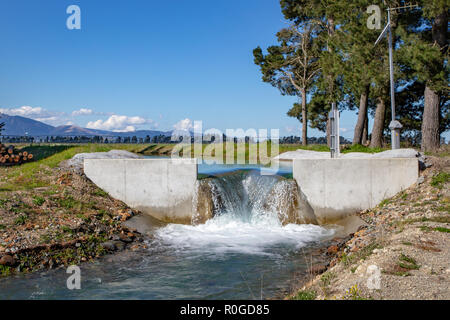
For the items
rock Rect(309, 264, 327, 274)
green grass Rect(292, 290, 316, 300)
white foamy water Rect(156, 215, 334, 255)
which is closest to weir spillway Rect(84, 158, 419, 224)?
white foamy water Rect(156, 215, 334, 255)

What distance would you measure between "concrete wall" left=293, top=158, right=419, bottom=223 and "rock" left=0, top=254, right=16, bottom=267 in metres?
9.22

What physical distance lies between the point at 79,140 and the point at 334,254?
38.5m

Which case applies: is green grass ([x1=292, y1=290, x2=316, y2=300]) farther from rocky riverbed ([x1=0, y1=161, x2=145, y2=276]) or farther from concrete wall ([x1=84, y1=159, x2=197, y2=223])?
concrete wall ([x1=84, y1=159, x2=197, y2=223])

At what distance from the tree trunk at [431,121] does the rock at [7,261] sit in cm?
1739

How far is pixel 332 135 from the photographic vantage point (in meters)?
15.9

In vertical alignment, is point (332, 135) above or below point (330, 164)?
above

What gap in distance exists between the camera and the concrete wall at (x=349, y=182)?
12906 millimetres

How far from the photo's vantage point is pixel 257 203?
13523 millimetres

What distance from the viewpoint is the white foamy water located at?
32.6 ft

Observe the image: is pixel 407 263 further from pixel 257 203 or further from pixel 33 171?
pixel 33 171

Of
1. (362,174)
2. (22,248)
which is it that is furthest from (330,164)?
(22,248)

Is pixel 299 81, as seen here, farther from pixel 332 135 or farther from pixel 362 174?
pixel 362 174

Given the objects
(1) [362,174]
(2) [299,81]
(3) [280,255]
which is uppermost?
(2) [299,81]

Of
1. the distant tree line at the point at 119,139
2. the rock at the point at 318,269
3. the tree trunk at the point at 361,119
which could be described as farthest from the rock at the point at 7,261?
the distant tree line at the point at 119,139
